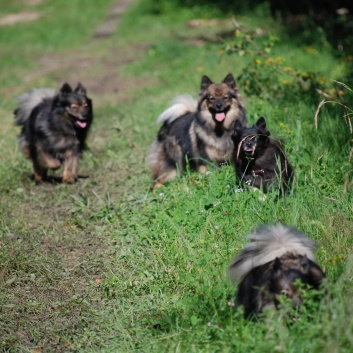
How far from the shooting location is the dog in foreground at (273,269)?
3578mm

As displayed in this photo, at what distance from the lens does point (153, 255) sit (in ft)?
16.9

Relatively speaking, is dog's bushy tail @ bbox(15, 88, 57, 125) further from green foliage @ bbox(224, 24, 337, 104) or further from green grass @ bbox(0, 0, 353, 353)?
green foliage @ bbox(224, 24, 337, 104)

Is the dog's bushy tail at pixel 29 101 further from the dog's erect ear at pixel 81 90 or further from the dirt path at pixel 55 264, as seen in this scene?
the dirt path at pixel 55 264

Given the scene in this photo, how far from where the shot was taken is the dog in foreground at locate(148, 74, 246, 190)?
23.0ft

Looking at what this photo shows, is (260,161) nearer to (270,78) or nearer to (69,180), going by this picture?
(69,180)

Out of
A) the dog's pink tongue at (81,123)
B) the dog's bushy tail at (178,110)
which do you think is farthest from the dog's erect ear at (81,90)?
the dog's bushy tail at (178,110)

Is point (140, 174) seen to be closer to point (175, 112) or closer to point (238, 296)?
point (175, 112)

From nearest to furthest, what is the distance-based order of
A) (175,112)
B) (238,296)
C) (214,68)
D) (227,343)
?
(227,343) → (238,296) → (175,112) → (214,68)

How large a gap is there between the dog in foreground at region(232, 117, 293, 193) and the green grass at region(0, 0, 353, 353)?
0.15 meters

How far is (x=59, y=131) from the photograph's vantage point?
26.9 feet

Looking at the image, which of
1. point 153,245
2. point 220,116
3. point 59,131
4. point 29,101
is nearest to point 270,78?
point 220,116

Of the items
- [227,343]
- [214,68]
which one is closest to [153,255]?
[227,343]

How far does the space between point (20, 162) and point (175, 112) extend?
2524 millimetres

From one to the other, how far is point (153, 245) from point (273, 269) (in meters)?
1.89
